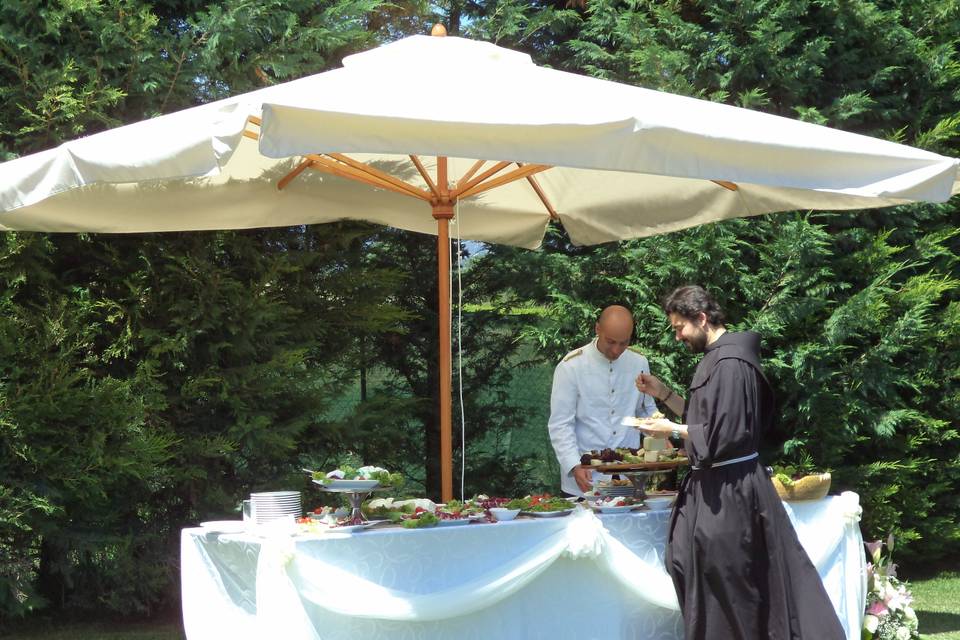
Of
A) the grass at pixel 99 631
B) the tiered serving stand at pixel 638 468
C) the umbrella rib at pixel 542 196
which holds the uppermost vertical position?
the umbrella rib at pixel 542 196

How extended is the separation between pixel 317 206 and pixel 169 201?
2.56 ft

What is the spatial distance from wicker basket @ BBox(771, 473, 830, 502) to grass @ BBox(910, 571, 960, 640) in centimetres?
143

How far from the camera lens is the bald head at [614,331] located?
531 centimetres

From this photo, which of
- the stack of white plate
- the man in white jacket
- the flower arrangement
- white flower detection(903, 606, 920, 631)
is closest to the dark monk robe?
the flower arrangement

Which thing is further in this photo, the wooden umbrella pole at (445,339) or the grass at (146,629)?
the grass at (146,629)

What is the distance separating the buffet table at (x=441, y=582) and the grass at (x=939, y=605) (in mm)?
2105

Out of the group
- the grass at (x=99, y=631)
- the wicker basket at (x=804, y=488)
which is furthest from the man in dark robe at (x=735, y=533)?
the grass at (x=99, y=631)

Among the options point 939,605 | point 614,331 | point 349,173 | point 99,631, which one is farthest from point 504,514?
point 939,605

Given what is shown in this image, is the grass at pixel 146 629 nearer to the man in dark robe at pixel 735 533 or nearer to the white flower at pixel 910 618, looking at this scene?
the white flower at pixel 910 618

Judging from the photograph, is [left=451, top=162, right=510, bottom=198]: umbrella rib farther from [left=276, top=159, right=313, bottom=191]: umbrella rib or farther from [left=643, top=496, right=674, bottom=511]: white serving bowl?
[left=643, top=496, right=674, bottom=511]: white serving bowl

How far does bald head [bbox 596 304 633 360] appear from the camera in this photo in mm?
5312

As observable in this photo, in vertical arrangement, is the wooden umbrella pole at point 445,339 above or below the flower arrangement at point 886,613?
above

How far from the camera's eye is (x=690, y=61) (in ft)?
22.1

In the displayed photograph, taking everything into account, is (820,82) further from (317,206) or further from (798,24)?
(317,206)
